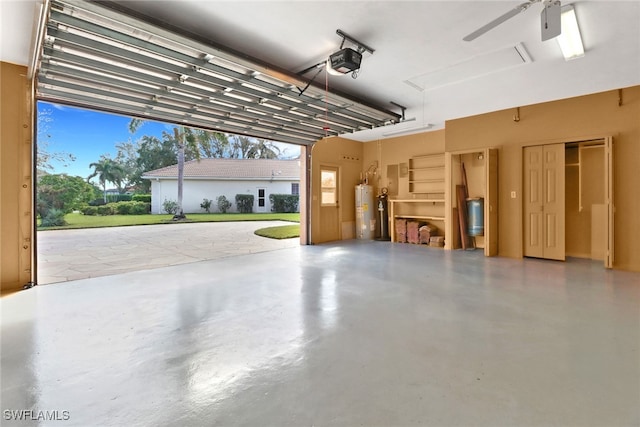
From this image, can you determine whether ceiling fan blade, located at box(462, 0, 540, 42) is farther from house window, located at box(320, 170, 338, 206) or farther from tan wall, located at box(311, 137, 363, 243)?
house window, located at box(320, 170, 338, 206)

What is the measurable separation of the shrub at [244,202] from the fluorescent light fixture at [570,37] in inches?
707

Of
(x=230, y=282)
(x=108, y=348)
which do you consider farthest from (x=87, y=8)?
(x=230, y=282)

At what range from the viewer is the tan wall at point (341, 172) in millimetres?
8430

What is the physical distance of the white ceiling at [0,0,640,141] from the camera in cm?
286

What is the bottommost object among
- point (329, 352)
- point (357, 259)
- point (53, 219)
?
point (329, 352)

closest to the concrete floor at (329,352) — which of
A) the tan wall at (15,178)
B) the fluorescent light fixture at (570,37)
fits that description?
the tan wall at (15,178)

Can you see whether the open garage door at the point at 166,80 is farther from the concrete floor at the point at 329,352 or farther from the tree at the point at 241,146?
the tree at the point at 241,146

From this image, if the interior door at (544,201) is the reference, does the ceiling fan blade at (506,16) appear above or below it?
above

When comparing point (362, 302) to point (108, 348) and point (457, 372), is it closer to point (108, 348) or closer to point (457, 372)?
point (457, 372)

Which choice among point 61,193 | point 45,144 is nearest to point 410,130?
point 45,144

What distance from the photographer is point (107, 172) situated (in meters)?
19.7

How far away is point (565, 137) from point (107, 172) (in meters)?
23.7

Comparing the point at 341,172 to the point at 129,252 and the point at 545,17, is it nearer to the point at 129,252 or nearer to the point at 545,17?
the point at 129,252

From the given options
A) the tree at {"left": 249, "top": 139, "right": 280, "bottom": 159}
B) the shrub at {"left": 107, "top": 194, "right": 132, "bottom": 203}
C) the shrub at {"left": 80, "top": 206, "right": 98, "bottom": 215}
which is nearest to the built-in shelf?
the shrub at {"left": 80, "top": 206, "right": 98, "bottom": 215}
